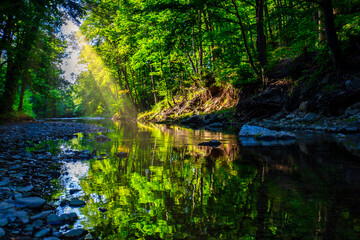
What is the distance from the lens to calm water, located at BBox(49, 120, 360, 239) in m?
1.78

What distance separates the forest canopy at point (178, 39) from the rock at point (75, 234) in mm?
1802

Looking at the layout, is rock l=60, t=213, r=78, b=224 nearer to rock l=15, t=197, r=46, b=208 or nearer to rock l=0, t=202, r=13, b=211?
rock l=15, t=197, r=46, b=208

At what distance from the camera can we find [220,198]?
242 centimetres

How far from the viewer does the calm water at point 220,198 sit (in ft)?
5.84

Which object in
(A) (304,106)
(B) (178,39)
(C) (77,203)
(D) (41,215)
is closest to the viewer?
(D) (41,215)

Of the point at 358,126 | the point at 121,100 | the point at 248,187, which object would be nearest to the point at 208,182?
the point at 248,187

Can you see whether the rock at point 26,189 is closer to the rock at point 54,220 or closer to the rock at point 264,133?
the rock at point 54,220

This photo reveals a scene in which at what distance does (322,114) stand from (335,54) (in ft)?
8.09

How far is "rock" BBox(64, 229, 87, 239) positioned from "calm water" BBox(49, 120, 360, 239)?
8cm

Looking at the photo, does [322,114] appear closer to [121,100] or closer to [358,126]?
[358,126]

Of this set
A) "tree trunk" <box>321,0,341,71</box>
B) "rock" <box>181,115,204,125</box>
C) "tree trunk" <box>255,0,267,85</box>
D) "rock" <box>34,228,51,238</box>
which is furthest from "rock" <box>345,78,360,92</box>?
"rock" <box>34,228,51,238</box>

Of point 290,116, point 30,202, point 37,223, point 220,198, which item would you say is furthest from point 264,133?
point 37,223

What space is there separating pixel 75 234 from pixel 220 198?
55.1 inches

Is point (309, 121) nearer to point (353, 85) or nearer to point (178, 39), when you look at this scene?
point (353, 85)
